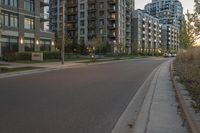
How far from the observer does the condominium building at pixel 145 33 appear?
136 meters

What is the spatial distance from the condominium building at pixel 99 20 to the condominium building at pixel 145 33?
29.3 feet

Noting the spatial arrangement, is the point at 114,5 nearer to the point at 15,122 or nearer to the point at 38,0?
the point at 38,0

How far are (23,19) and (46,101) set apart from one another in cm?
4424

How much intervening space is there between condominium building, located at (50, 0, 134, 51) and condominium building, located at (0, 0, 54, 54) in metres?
51.5

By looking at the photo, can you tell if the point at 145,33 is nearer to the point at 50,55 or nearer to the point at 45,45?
the point at 45,45

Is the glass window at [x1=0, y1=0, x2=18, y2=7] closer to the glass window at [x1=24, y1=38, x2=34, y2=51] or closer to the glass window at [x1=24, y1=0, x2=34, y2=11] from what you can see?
the glass window at [x1=24, y1=0, x2=34, y2=11]

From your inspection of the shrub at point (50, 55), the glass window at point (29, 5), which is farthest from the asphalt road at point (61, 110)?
the glass window at point (29, 5)

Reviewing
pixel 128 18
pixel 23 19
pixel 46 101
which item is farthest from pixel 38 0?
pixel 128 18

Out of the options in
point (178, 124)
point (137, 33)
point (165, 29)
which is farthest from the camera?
point (165, 29)

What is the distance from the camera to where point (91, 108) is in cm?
1010

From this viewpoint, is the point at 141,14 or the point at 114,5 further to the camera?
the point at 141,14

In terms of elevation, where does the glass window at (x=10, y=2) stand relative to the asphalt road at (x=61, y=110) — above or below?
above

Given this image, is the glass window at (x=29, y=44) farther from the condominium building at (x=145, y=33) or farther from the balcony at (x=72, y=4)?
the condominium building at (x=145, y=33)

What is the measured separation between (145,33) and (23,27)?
100 m
